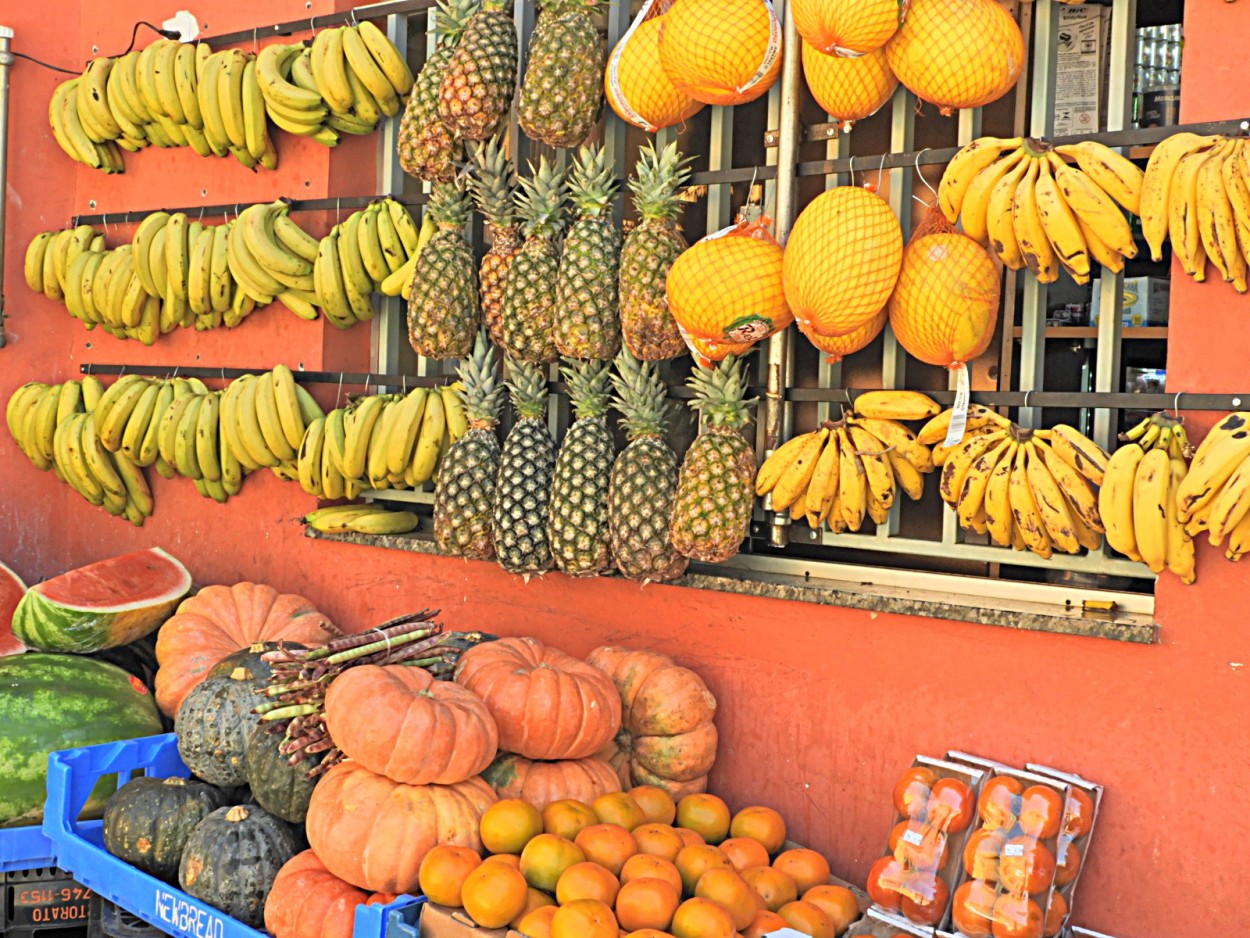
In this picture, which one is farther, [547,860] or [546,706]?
[546,706]

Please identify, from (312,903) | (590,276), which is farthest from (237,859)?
(590,276)

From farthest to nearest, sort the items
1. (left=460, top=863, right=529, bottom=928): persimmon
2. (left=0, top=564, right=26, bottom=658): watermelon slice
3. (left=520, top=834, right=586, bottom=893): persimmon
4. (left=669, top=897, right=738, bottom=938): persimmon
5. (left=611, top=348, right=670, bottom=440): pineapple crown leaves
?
1. (left=0, top=564, right=26, bottom=658): watermelon slice
2. (left=611, top=348, right=670, bottom=440): pineapple crown leaves
3. (left=520, top=834, right=586, bottom=893): persimmon
4. (left=460, top=863, right=529, bottom=928): persimmon
5. (left=669, top=897, right=738, bottom=938): persimmon

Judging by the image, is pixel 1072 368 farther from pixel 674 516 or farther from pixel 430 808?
pixel 430 808

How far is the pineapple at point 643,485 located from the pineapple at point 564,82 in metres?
0.83

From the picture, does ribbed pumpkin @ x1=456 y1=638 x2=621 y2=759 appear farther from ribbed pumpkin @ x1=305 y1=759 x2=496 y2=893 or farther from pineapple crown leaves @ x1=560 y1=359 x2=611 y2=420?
pineapple crown leaves @ x1=560 y1=359 x2=611 y2=420

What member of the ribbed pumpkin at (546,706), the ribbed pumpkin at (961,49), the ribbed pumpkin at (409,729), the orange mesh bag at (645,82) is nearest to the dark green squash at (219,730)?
the ribbed pumpkin at (409,729)

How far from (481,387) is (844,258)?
1565 mm

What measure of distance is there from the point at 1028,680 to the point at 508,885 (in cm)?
151

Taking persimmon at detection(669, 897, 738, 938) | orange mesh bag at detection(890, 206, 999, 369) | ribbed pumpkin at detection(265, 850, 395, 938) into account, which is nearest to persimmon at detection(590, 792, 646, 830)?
persimmon at detection(669, 897, 738, 938)

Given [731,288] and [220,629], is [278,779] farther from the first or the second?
[731,288]

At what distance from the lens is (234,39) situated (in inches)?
209

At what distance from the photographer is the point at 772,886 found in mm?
3133

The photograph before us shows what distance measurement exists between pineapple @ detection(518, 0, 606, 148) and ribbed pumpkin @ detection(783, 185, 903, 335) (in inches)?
41.2

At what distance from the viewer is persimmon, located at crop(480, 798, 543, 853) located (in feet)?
10.2
